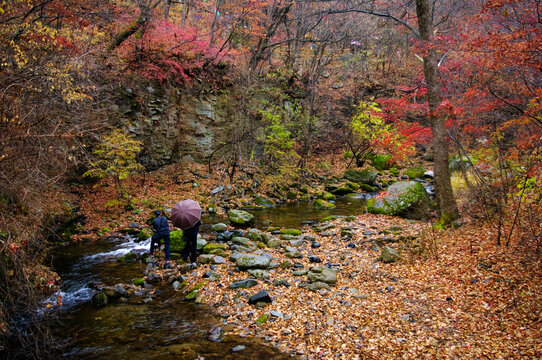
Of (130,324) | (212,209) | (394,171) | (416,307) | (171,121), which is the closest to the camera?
(416,307)

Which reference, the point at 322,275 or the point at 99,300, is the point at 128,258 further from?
the point at 322,275

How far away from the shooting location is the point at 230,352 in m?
4.77

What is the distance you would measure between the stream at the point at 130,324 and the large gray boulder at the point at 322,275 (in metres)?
2.37

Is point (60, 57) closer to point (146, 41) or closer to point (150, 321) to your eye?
point (150, 321)

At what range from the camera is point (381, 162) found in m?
26.5

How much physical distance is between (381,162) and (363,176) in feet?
16.4

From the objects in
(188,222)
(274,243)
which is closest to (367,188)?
(274,243)

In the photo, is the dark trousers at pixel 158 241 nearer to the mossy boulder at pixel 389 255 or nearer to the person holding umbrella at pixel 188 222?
the person holding umbrella at pixel 188 222

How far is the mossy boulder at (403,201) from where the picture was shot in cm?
1236

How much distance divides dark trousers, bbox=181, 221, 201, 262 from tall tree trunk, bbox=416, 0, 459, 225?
23.5 feet

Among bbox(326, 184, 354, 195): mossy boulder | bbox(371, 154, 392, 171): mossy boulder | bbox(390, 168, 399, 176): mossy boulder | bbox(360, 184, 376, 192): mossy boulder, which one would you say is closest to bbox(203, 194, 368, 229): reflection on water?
bbox(326, 184, 354, 195): mossy boulder

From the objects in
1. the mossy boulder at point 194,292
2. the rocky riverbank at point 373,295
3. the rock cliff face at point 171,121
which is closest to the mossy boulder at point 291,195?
the rock cliff face at point 171,121

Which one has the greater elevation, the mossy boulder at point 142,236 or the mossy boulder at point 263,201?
the mossy boulder at point 142,236

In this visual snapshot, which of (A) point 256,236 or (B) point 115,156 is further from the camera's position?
(B) point 115,156
